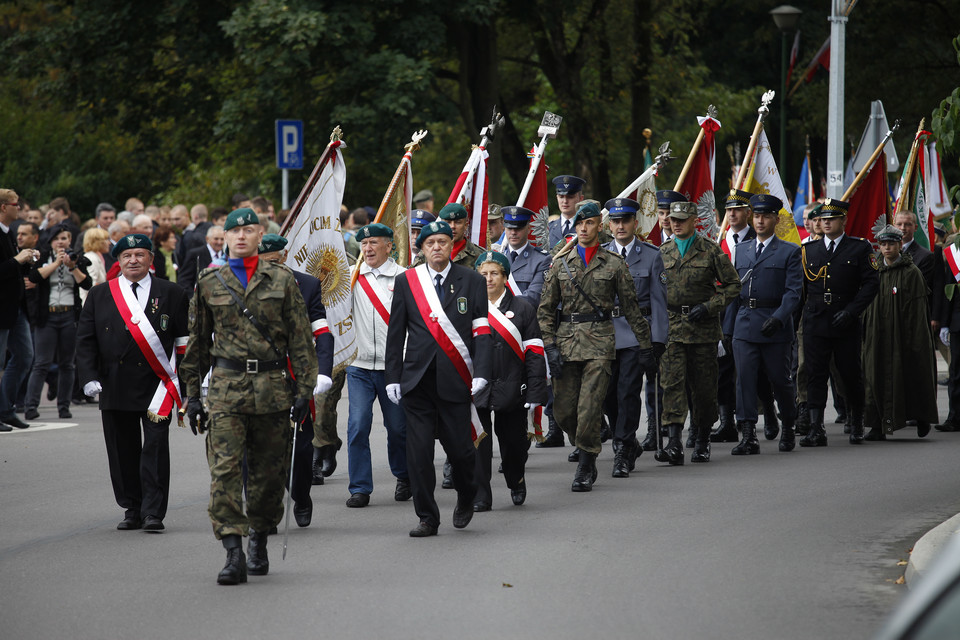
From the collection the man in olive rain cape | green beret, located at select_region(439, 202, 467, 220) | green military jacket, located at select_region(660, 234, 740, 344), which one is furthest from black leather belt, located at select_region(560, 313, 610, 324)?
the man in olive rain cape

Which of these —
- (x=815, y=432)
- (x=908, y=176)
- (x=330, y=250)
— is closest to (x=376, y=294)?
(x=330, y=250)

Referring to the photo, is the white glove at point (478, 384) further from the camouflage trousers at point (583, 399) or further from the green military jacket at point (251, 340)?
the camouflage trousers at point (583, 399)

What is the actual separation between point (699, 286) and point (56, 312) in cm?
733

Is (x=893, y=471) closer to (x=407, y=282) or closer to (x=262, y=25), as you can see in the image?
(x=407, y=282)

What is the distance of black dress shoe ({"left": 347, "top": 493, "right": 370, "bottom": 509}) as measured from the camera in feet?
32.2

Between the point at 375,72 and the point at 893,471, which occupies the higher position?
the point at 375,72

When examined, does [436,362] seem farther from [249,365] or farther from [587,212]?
[587,212]

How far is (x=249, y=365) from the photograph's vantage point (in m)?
7.52

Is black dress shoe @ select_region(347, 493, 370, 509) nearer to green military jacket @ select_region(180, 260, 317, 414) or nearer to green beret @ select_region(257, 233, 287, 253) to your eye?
green beret @ select_region(257, 233, 287, 253)

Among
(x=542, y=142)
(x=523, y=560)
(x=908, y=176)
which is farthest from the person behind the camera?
(x=908, y=176)

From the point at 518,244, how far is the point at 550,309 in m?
1.73

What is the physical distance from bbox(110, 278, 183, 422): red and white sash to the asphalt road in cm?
87

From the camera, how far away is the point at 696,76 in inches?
1323

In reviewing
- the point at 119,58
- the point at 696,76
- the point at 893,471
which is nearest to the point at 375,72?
the point at 119,58
